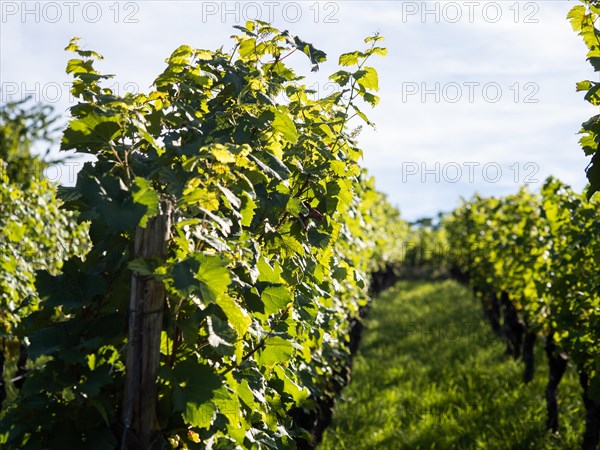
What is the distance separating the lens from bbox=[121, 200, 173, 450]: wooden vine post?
2312 mm

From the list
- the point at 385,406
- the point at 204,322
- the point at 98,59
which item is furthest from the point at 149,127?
the point at 385,406

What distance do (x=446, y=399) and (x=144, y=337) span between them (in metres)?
7.24

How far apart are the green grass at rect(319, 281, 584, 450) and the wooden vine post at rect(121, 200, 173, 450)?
504cm

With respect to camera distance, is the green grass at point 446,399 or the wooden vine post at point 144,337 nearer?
the wooden vine post at point 144,337

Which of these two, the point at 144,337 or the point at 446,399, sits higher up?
the point at 144,337

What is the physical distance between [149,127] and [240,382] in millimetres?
1042

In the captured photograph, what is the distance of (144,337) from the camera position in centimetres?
232

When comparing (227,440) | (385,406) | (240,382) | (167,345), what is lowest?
(385,406)

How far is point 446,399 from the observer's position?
29.2 ft

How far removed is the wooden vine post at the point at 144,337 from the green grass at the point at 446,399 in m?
5.04

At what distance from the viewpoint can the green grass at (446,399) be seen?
7332 mm

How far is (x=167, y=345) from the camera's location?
244 cm

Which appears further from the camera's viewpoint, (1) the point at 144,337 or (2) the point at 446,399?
(2) the point at 446,399

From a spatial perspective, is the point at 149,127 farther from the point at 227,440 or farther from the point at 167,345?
the point at 227,440
